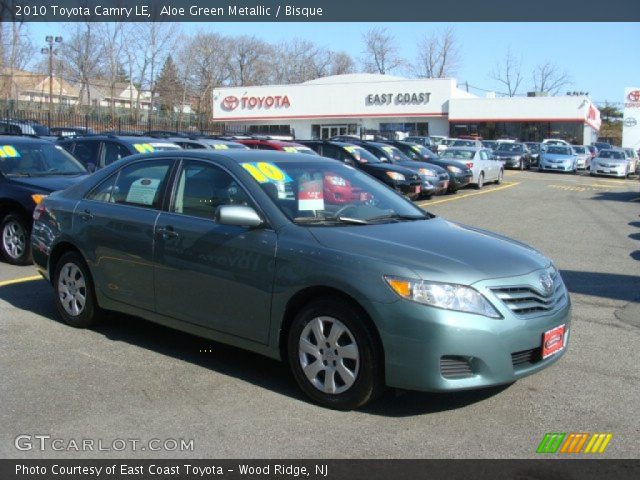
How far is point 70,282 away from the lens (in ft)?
20.7

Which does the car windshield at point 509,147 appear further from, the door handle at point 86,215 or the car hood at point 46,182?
the door handle at point 86,215

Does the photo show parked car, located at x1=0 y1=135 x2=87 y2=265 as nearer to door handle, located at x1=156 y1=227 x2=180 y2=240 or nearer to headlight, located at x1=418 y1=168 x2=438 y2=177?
door handle, located at x1=156 y1=227 x2=180 y2=240

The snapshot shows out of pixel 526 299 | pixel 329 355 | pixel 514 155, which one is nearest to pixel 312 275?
pixel 329 355

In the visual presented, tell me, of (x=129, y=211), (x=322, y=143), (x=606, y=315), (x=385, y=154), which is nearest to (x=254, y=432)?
(x=129, y=211)

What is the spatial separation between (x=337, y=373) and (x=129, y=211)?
2.43 m

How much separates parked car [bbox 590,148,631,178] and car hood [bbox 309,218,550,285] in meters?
32.6

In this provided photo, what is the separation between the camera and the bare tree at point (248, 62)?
274 ft

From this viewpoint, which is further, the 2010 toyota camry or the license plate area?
the license plate area

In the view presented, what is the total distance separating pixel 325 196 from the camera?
529 centimetres

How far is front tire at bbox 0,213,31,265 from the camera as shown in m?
9.05

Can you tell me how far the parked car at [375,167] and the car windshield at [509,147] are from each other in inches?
810

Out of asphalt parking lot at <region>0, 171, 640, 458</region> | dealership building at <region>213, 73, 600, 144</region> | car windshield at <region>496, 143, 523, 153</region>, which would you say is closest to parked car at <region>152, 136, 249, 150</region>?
asphalt parking lot at <region>0, 171, 640, 458</region>

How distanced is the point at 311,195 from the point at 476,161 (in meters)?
Answer: 20.1

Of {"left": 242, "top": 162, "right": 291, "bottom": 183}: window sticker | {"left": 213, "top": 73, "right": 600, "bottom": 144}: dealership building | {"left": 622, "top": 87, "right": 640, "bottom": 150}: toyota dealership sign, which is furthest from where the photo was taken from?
{"left": 622, "top": 87, "right": 640, "bottom": 150}: toyota dealership sign
